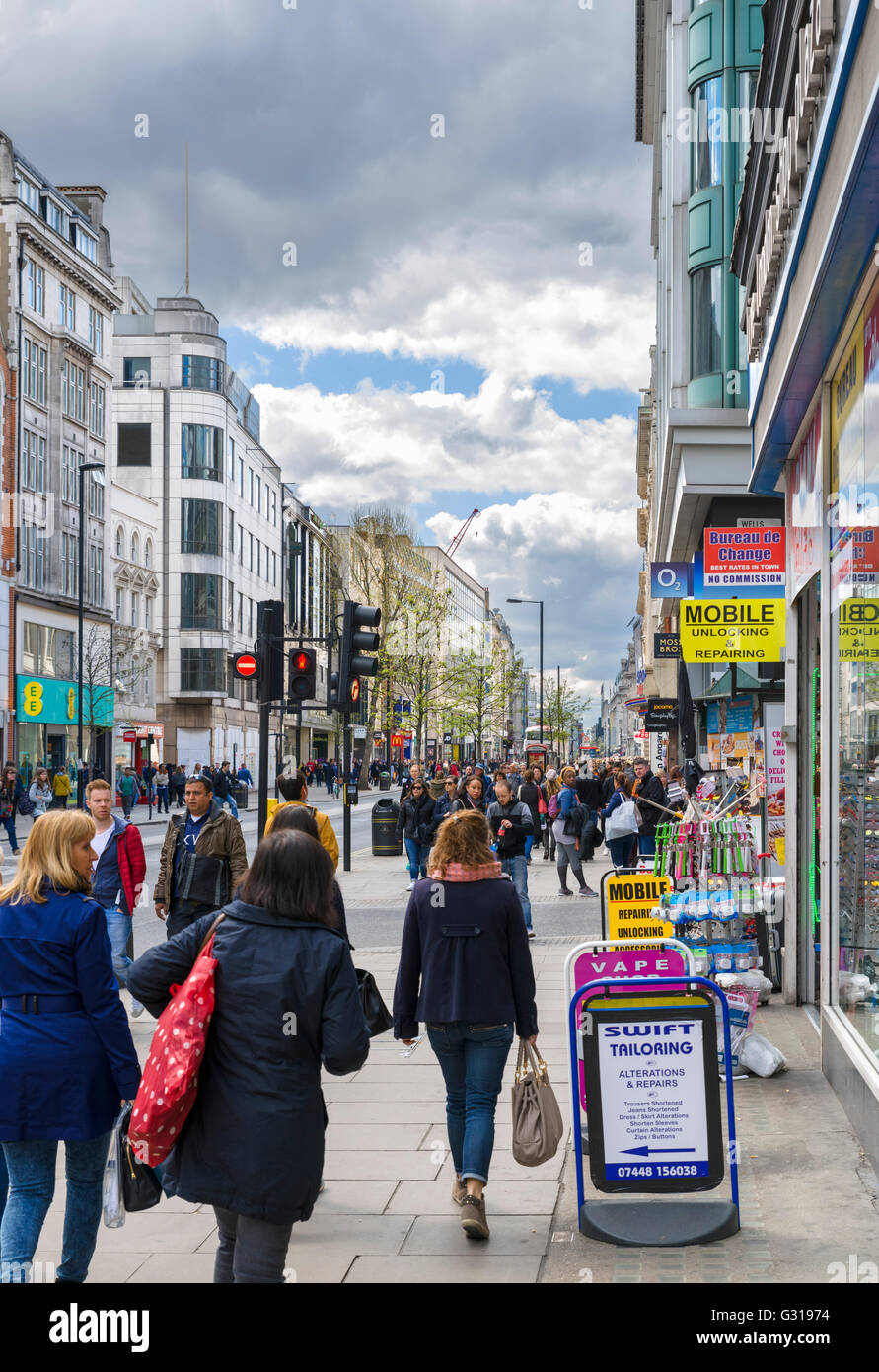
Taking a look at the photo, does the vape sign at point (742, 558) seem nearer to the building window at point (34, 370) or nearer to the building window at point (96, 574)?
the building window at point (34, 370)

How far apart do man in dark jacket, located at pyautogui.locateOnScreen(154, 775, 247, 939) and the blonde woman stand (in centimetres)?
349

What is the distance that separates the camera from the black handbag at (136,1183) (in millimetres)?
4344

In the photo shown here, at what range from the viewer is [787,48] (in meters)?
7.84

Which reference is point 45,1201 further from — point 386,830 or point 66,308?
point 66,308

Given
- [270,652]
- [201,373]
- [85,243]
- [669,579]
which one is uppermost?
[85,243]

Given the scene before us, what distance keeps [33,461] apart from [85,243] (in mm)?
12390

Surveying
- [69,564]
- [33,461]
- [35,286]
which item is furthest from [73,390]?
[69,564]

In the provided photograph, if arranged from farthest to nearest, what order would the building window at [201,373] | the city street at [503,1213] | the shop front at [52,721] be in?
the building window at [201,373]
the shop front at [52,721]
the city street at [503,1213]

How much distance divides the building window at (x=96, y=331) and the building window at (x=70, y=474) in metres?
5.05

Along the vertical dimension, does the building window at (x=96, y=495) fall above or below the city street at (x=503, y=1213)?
above

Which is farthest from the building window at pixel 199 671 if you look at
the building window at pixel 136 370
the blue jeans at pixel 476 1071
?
the blue jeans at pixel 476 1071

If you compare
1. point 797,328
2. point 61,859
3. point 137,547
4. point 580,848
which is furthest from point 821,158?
point 137,547

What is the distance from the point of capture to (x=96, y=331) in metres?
60.8
